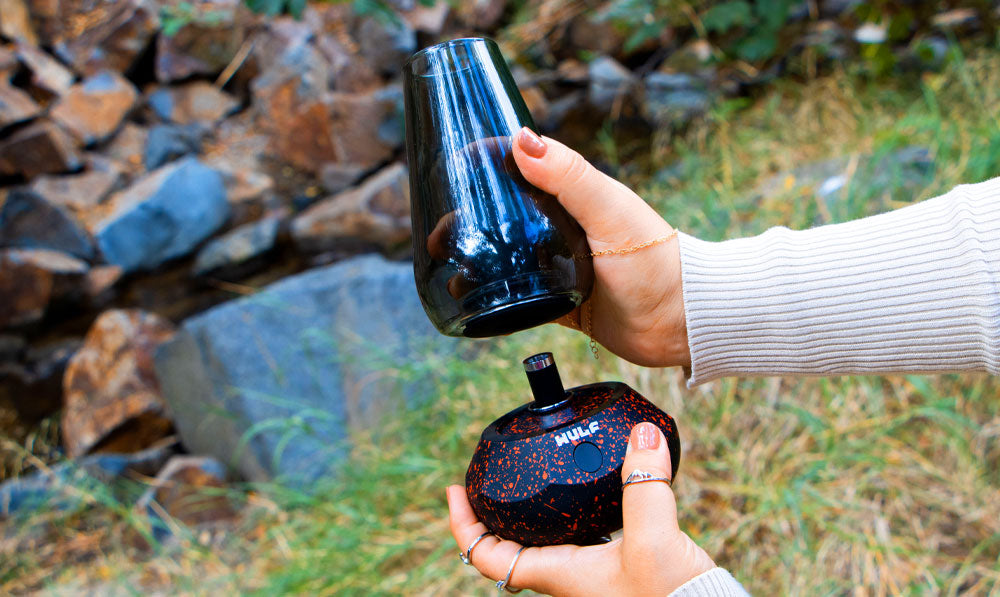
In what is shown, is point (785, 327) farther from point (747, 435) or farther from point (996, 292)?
point (747, 435)

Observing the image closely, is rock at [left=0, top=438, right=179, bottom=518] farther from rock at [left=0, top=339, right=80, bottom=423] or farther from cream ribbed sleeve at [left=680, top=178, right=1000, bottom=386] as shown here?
cream ribbed sleeve at [left=680, top=178, right=1000, bottom=386]

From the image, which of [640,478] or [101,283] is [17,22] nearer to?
[101,283]

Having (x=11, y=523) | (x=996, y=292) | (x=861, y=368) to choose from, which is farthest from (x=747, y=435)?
(x=11, y=523)

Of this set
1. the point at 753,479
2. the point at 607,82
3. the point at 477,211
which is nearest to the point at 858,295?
the point at 477,211

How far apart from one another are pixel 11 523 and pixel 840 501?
3.42 meters

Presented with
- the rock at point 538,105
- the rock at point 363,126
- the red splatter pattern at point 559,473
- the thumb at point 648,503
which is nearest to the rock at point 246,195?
the rock at point 363,126

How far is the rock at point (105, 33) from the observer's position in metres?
5.50

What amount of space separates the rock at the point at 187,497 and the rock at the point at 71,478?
0.97ft

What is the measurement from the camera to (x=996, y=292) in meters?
0.89

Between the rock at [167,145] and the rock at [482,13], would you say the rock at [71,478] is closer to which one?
the rock at [167,145]

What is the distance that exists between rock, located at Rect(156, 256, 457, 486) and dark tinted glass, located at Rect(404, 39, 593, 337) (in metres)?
1.91

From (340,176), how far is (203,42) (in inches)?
68.4

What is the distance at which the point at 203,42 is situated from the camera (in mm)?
5645

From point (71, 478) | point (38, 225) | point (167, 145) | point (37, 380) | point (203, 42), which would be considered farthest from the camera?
point (203, 42)
